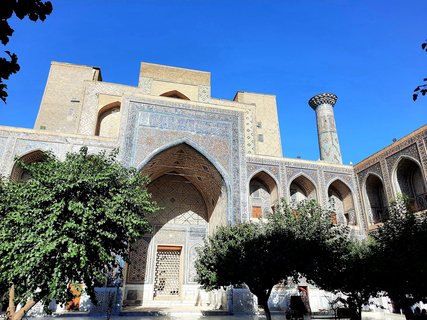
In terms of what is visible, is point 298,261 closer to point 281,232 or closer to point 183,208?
point 281,232

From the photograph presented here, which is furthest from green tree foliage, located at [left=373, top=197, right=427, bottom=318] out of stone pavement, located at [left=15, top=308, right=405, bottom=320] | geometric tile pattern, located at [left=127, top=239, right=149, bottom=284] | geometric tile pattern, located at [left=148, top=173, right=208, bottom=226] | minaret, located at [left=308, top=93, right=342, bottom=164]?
minaret, located at [left=308, top=93, right=342, bottom=164]

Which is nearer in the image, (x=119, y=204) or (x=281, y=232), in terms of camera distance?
(x=119, y=204)

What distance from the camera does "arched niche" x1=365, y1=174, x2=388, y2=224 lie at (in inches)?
Result: 581

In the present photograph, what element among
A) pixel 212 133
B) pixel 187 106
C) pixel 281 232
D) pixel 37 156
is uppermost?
pixel 187 106

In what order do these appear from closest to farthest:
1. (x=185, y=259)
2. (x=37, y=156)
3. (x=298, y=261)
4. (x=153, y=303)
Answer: (x=298, y=261)
(x=37, y=156)
(x=153, y=303)
(x=185, y=259)

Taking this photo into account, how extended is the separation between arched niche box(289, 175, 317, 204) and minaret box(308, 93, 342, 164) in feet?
11.5

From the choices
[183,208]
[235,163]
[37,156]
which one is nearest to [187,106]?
[235,163]

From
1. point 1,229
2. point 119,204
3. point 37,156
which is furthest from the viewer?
point 37,156

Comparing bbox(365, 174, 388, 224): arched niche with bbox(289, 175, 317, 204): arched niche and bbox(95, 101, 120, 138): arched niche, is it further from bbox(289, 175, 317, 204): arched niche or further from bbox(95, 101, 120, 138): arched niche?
bbox(95, 101, 120, 138): arched niche

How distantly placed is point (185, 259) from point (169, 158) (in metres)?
4.52

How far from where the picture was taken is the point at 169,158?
14.4 metres

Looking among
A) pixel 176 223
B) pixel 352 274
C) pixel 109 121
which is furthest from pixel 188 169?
pixel 352 274

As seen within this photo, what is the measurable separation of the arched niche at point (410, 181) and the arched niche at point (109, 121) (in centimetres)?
1287

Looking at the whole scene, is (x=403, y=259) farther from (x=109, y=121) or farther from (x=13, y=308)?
(x=109, y=121)
